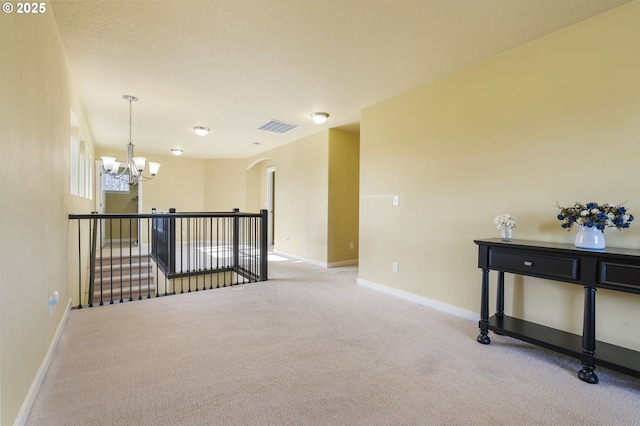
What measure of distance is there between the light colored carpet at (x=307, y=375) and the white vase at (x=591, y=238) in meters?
0.87

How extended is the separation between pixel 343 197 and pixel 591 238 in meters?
3.76

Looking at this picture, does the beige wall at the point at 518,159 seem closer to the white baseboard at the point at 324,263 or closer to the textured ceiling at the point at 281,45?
the textured ceiling at the point at 281,45

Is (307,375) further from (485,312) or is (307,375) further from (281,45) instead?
(281,45)

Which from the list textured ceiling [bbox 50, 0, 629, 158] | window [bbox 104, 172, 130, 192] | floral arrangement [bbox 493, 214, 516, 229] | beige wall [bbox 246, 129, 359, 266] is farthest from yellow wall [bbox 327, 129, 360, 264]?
window [bbox 104, 172, 130, 192]

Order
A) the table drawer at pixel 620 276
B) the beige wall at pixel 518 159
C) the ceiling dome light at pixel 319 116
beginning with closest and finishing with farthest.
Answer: the table drawer at pixel 620 276, the beige wall at pixel 518 159, the ceiling dome light at pixel 319 116

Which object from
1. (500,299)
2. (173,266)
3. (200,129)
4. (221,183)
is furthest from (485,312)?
(221,183)

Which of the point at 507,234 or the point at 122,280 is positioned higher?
the point at 507,234

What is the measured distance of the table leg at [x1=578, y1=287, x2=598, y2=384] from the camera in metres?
1.90

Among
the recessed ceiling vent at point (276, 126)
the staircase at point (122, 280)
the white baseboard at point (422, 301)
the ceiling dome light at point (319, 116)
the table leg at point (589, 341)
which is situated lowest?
the staircase at point (122, 280)

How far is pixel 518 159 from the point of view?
102 inches

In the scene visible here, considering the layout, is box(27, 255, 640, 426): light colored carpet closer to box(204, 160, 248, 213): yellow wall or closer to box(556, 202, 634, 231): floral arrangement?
box(556, 202, 634, 231): floral arrangement

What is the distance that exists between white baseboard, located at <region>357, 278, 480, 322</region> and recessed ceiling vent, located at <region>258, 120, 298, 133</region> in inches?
113

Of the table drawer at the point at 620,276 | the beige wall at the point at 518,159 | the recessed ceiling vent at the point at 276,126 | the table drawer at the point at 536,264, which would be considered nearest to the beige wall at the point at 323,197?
the recessed ceiling vent at the point at 276,126

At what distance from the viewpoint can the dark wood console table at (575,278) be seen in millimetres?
1791
